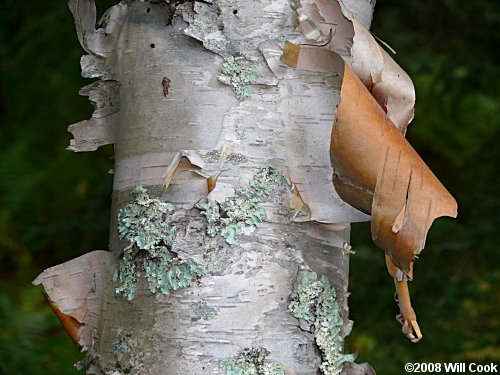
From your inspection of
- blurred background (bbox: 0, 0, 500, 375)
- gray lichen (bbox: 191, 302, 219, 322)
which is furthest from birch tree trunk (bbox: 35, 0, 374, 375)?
blurred background (bbox: 0, 0, 500, 375)

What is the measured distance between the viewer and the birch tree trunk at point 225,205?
0.77 meters

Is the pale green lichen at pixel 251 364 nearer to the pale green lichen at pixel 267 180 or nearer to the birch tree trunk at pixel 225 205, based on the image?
the birch tree trunk at pixel 225 205

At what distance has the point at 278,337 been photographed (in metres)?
0.77

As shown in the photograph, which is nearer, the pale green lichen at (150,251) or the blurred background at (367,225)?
the pale green lichen at (150,251)

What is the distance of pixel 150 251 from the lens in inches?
31.2

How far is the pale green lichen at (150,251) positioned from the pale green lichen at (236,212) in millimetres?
49

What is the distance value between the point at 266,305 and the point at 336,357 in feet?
0.44

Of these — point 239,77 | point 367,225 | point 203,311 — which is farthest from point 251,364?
point 367,225

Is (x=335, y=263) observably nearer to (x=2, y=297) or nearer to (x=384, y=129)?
(x=384, y=129)

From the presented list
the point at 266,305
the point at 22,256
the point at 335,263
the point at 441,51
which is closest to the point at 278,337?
the point at 266,305

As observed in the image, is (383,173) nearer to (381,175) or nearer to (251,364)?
(381,175)

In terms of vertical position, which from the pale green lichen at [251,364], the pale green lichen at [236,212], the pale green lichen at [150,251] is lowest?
the pale green lichen at [251,364]

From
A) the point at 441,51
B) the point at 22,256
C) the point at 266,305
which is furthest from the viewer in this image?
the point at 22,256

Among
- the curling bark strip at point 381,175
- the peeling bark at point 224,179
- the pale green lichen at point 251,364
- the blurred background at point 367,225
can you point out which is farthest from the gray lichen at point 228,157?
the blurred background at point 367,225
